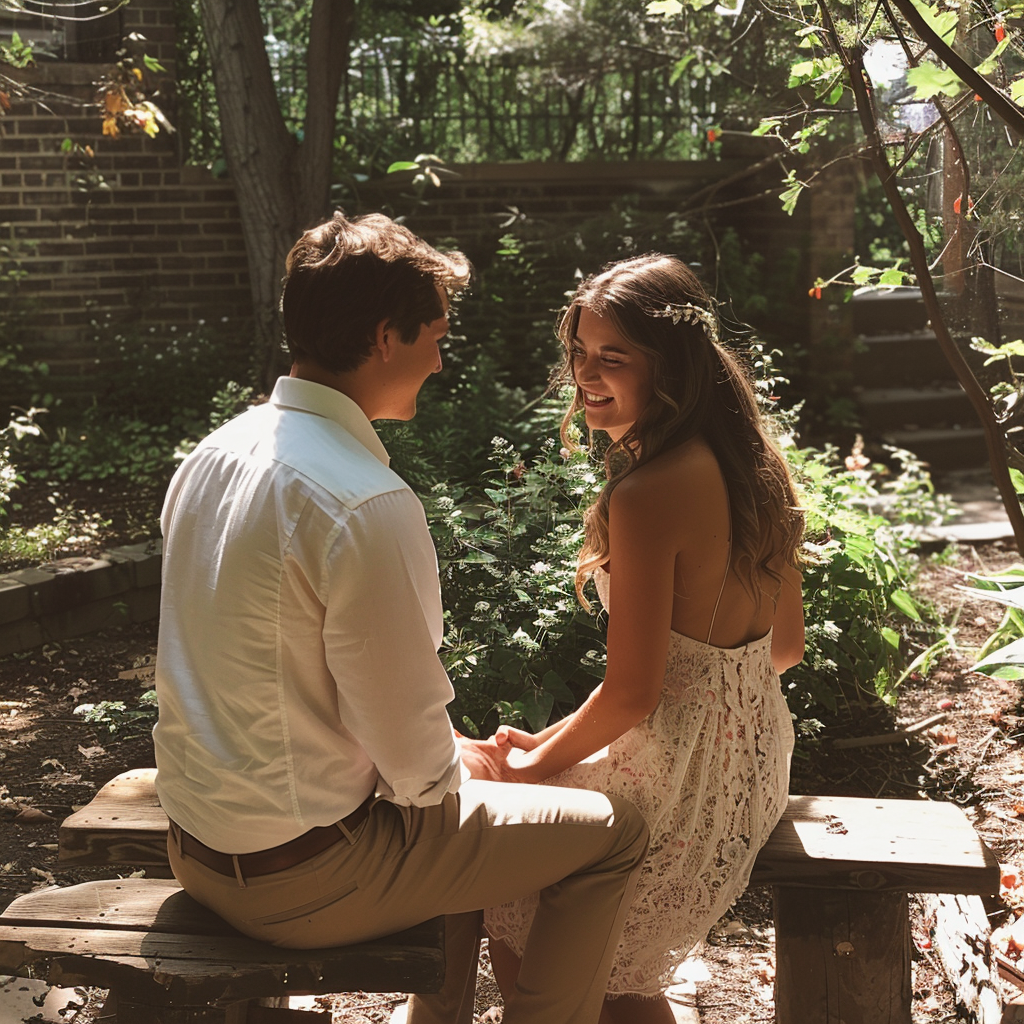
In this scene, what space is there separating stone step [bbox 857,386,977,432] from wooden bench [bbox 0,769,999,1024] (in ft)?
20.5

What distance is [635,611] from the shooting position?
2.02 meters

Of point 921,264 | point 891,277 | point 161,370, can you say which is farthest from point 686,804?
point 161,370

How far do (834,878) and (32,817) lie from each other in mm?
2553

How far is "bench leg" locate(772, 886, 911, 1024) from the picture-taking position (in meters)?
2.26

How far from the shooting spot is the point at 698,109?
8.97m

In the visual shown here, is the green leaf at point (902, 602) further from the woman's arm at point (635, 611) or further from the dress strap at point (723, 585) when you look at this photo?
the woman's arm at point (635, 611)

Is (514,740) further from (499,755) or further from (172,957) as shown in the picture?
(172,957)

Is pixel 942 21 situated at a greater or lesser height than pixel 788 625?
greater

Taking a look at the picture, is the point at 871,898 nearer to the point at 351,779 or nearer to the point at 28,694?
the point at 351,779

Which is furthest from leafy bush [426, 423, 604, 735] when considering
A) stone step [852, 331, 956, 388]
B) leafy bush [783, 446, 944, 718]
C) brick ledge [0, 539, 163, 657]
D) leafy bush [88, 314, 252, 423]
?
stone step [852, 331, 956, 388]

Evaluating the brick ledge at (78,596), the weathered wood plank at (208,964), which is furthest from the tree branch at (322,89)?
the weathered wood plank at (208,964)

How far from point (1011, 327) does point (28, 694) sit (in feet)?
12.5

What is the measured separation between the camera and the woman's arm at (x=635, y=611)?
2.01 metres

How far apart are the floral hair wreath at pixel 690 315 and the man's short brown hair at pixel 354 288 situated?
45 centimetres
